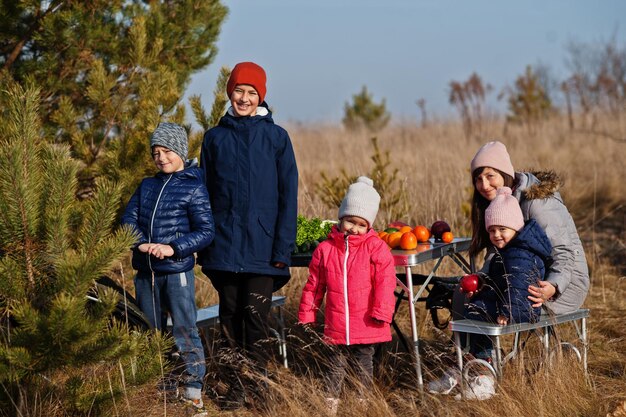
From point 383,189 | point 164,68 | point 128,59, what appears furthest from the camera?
point 383,189

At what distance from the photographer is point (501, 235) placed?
4227 millimetres

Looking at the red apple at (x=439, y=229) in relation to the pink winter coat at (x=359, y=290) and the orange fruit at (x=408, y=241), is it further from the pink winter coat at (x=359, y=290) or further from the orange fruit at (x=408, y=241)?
the pink winter coat at (x=359, y=290)

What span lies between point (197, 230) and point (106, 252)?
1216 millimetres

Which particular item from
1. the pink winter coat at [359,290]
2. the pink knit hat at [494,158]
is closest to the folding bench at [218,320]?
the pink winter coat at [359,290]

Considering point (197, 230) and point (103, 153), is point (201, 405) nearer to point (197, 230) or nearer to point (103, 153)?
point (197, 230)

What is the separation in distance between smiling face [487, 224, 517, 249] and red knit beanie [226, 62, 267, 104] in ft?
4.58

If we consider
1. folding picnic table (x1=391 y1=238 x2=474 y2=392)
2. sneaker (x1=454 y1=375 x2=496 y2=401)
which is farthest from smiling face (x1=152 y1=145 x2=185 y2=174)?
sneaker (x1=454 y1=375 x2=496 y2=401)

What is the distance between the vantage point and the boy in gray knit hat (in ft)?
13.8

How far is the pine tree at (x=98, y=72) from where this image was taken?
5.19 metres

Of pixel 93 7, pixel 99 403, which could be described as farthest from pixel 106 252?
pixel 93 7

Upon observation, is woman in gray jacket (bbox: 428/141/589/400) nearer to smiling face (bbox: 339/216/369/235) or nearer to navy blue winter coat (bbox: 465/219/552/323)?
navy blue winter coat (bbox: 465/219/552/323)

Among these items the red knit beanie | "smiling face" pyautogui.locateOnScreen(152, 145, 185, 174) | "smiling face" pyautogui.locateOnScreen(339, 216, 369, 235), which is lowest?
"smiling face" pyautogui.locateOnScreen(339, 216, 369, 235)

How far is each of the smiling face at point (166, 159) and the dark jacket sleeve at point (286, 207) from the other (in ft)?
1.74

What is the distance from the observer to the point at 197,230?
4188 millimetres
